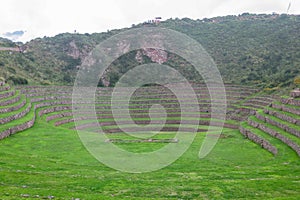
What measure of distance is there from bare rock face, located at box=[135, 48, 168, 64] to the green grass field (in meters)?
55.3

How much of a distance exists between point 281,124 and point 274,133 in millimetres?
1434

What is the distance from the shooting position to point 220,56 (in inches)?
3002

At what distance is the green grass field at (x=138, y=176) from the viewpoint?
13.1m

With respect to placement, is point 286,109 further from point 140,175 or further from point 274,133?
point 140,175

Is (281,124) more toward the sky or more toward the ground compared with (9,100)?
more toward the ground

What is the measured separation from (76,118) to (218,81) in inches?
Answer: 1212

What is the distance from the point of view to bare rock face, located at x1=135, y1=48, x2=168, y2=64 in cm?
7900

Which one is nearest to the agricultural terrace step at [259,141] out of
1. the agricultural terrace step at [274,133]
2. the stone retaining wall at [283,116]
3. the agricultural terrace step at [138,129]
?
the agricultural terrace step at [274,133]

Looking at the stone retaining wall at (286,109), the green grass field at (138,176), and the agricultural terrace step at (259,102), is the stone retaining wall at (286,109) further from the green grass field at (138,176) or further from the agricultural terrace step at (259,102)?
the green grass field at (138,176)

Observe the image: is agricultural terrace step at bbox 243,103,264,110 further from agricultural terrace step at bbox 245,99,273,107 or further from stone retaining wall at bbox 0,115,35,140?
stone retaining wall at bbox 0,115,35,140

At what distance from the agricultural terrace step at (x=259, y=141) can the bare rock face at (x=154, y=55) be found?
156 feet

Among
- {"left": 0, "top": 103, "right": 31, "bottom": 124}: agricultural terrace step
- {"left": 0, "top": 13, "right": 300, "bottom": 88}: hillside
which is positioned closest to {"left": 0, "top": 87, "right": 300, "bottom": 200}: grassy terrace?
{"left": 0, "top": 103, "right": 31, "bottom": 124}: agricultural terrace step

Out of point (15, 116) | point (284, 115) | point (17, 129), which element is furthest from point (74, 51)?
point (284, 115)

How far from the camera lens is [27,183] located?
44.5 feet
